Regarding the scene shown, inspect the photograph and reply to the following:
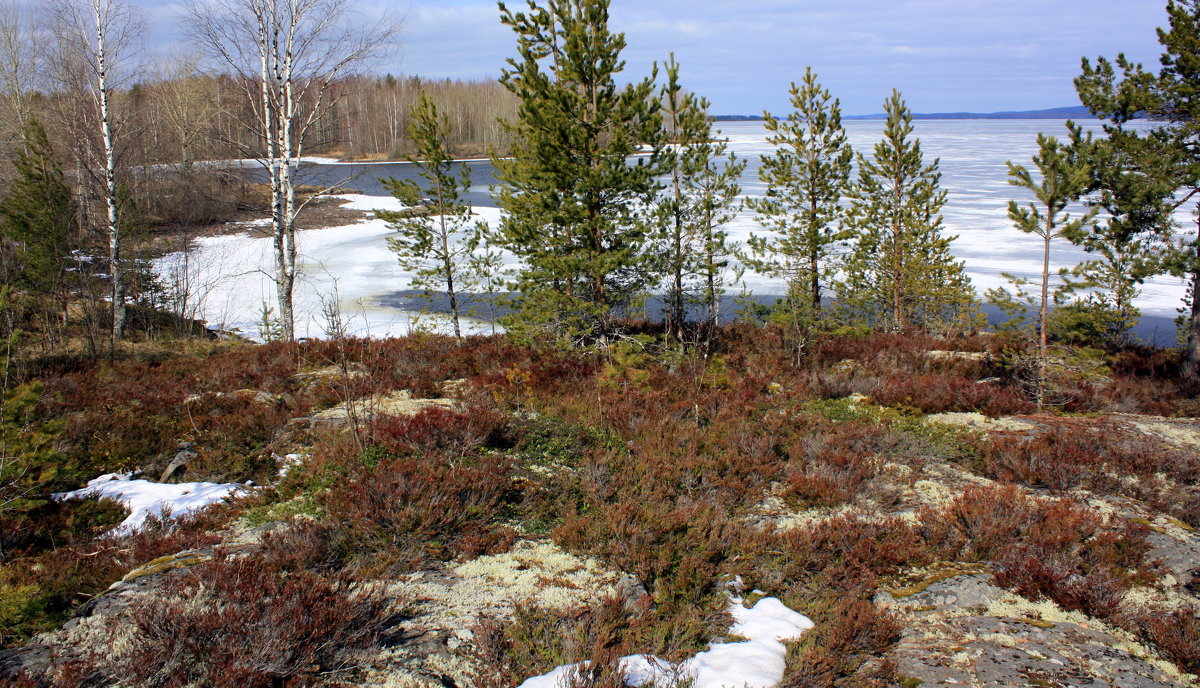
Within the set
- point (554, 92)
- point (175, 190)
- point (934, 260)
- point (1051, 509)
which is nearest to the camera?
point (1051, 509)

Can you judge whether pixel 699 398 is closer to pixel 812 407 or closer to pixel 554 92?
pixel 812 407

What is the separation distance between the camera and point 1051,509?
5.15 metres

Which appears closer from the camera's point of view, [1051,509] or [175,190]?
[1051,509]

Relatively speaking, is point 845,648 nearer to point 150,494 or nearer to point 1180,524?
point 1180,524

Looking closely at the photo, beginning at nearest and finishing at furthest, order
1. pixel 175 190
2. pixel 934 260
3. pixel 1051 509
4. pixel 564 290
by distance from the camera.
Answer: pixel 1051 509 < pixel 564 290 < pixel 934 260 < pixel 175 190

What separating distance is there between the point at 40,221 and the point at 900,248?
25.0 meters

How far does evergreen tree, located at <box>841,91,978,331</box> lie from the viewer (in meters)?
18.0

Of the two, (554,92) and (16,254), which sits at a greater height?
(554,92)

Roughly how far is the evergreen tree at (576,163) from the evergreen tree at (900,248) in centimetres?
934

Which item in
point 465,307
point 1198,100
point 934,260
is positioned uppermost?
point 1198,100

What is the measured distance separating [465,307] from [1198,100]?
67.8ft

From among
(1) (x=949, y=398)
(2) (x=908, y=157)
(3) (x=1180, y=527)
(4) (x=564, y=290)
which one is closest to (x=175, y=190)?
(4) (x=564, y=290)

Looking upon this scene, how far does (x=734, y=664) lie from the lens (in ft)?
12.1

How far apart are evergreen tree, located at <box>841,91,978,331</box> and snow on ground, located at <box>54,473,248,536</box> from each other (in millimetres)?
17288
